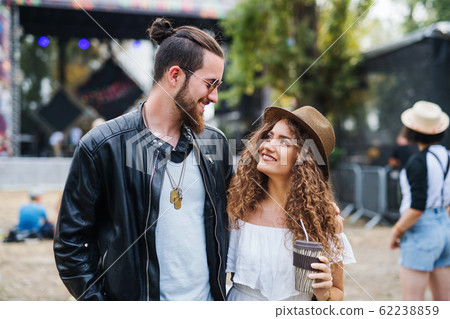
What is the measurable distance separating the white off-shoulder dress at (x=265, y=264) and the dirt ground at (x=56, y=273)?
1.81 metres

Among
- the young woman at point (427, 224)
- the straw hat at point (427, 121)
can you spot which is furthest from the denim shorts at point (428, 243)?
the straw hat at point (427, 121)

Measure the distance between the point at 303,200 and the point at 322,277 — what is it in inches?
15.3

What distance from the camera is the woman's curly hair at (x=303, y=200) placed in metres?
1.77

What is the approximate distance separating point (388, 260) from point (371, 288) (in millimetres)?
1271

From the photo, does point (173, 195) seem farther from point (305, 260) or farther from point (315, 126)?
point (315, 126)

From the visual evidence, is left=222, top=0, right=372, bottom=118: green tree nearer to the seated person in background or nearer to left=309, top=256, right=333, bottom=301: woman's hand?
the seated person in background

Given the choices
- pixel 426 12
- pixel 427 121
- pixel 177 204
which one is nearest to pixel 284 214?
pixel 177 204

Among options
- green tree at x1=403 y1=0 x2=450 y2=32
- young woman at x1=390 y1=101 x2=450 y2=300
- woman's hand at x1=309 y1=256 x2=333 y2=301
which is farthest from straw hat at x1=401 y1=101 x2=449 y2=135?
green tree at x1=403 y1=0 x2=450 y2=32

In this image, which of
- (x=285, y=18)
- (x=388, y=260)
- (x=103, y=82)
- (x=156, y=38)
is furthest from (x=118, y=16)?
(x=156, y=38)

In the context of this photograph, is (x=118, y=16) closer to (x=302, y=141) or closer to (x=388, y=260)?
(x=388, y=260)

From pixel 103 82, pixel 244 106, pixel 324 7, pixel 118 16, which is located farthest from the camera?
pixel 103 82

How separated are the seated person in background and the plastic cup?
567 centimetres

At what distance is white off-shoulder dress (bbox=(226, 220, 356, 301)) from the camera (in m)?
1.74

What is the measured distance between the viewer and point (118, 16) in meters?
11.7
